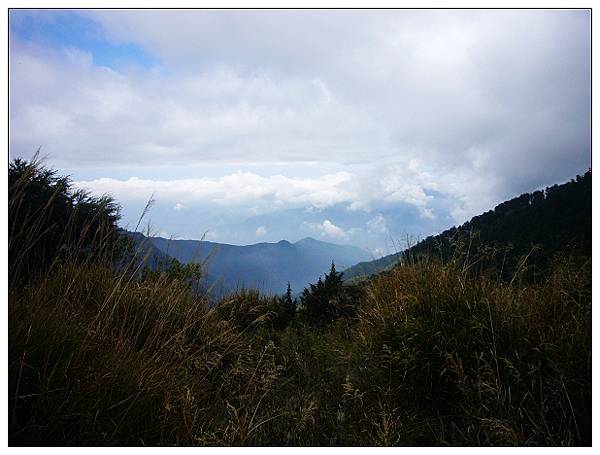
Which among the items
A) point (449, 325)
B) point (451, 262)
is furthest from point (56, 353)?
point (451, 262)

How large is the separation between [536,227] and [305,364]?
6.29 feet

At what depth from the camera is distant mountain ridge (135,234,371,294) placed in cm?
379

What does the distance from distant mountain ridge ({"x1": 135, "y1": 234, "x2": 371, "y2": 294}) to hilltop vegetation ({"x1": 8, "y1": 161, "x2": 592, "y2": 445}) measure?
1.19 feet

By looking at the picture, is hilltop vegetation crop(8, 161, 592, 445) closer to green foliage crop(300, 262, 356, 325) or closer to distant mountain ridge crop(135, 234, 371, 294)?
distant mountain ridge crop(135, 234, 371, 294)

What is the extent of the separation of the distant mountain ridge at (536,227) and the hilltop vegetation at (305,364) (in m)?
0.06

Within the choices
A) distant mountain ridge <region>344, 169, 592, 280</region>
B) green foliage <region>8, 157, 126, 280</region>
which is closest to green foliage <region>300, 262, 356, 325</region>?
distant mountain ridge <region>344, 169, 592, 280</region>

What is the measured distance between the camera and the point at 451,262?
3.33 meters

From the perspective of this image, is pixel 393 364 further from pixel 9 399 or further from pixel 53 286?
pixel 53 286

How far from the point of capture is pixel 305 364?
350cm

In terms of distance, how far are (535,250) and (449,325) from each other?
851 mm

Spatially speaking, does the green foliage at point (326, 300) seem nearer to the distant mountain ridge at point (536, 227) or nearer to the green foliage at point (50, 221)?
the distant mountain ridge at point (536, 227)

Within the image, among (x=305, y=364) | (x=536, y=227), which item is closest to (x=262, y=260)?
(x=305, y=364)

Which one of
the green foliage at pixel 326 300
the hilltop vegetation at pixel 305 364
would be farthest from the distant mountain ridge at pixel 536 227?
the green foliage at pixel 326 300

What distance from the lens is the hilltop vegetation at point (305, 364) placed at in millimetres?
1983
